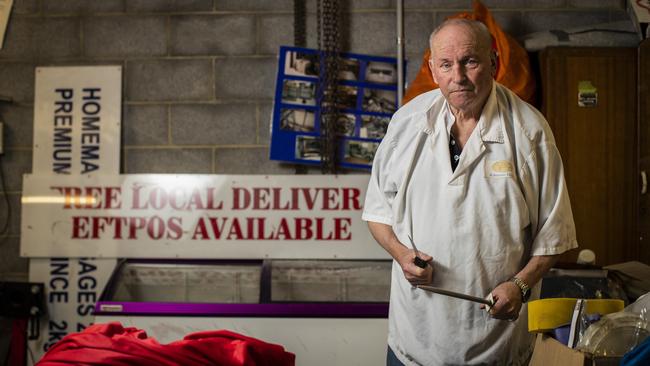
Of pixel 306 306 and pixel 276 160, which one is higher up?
pixel 276 160

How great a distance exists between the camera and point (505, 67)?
2.97 meters

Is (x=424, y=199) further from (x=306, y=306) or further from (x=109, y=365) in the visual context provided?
(x=306, y=306)

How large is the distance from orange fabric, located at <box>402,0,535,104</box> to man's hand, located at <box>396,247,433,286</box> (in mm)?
1476

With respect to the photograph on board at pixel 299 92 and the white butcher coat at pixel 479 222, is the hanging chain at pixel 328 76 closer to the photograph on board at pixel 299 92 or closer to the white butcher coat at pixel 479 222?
the photograph on board at pixel 299 92

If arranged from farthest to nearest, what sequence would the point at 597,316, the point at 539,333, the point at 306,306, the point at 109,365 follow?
the point at 306,306
the point at 539,333
the point at 597,316
the point at 109,365

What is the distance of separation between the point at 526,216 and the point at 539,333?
0.28 metres

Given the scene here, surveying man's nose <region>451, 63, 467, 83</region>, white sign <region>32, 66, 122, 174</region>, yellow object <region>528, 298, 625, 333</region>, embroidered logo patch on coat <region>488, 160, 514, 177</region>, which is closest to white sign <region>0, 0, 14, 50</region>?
white sign <region>32, 66, 122, 174</region>

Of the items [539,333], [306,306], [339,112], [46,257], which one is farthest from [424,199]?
[46,257]

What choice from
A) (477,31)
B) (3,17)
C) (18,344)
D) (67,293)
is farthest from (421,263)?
(3,17)

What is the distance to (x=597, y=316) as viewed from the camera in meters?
1.38

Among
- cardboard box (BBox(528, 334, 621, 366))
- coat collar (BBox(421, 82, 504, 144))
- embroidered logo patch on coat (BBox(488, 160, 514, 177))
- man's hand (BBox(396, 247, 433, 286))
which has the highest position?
coat collar (BBox(421, 82, 504, 144))

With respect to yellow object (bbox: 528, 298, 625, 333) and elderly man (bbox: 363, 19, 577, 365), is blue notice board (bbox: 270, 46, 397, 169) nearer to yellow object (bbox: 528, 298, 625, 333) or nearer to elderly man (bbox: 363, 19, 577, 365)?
elderly man (bbox: 363, 19, 577, 365)

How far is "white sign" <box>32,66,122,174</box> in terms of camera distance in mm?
3389

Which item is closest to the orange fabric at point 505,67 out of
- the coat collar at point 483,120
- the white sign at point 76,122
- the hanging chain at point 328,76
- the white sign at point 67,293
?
the hanging chain at point 328,76
